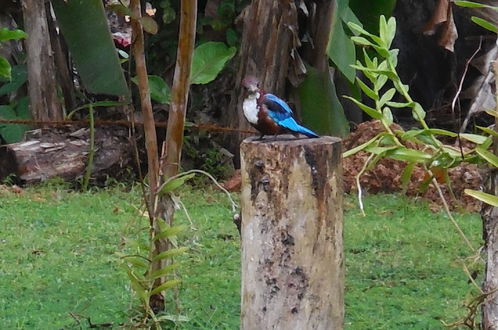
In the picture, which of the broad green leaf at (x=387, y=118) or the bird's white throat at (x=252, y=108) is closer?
the broad green leaf at (x=387, y=118)

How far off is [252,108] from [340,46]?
2483mm

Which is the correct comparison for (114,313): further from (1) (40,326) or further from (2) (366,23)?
(2) (366,23)

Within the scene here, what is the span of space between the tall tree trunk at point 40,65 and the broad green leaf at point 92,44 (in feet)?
8.47

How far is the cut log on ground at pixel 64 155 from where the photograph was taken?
260 inches

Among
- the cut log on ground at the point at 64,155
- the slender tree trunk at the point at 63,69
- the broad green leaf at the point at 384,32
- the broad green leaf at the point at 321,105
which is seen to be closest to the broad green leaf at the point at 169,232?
the broad green leaf at the point at 384,32

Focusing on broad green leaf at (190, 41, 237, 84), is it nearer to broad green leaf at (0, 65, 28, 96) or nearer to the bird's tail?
the bird's tail

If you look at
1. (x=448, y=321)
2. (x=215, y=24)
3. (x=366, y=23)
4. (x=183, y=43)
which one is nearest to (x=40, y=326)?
(x=183, y=43)

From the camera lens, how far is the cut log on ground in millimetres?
6605

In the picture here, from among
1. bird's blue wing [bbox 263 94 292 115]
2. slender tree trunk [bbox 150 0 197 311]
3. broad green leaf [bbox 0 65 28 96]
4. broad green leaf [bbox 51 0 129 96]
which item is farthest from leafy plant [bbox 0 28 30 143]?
bird's blue wing [bbox 263 94 292 115]

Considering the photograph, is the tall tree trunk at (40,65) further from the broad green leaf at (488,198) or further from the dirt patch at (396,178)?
the broad green leaf at (488,198)

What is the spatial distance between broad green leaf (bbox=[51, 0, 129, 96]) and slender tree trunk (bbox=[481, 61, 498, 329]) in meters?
1.67

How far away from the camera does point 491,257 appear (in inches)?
108

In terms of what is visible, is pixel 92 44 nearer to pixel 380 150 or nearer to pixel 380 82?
pixel 380 82

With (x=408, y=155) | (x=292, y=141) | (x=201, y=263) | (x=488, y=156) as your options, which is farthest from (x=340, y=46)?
(x=488, y=156)
